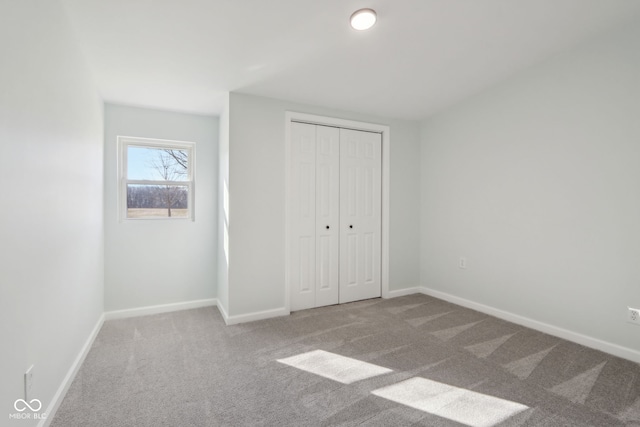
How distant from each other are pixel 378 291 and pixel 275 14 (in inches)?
130

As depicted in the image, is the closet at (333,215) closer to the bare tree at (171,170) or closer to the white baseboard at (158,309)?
the white baseboard at (158,309)

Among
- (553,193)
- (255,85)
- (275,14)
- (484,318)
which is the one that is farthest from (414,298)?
(275,14)

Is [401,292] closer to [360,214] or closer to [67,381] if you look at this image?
[360,214]

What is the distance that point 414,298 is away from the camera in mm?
3908

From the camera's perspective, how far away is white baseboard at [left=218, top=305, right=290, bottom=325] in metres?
3.04

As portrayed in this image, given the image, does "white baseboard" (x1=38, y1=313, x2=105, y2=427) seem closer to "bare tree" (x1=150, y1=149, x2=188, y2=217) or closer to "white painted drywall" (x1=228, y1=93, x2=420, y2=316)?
"white painted drywall" (x1=228, y1=93, x2=420, y2=316)

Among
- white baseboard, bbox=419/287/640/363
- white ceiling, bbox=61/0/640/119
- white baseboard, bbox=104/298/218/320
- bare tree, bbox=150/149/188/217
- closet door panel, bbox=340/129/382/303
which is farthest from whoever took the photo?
closet door panel, bbox=340/129/382/303

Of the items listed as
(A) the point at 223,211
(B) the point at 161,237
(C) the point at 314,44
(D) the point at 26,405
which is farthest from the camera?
(B) the point at 161,237

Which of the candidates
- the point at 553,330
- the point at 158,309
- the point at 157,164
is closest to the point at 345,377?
the point at 553,330

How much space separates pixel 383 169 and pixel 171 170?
2697 millimetres

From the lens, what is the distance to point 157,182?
3.50 m

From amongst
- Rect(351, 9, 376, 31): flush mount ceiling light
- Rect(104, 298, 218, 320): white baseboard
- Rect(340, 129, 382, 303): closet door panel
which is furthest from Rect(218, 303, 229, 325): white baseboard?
Rect(351, 9, 376, 31): flush mount ceiling light

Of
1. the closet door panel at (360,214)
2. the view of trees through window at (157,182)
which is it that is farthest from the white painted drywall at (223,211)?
the closet door panel at (360,214)

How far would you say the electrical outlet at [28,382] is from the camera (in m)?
1.40
